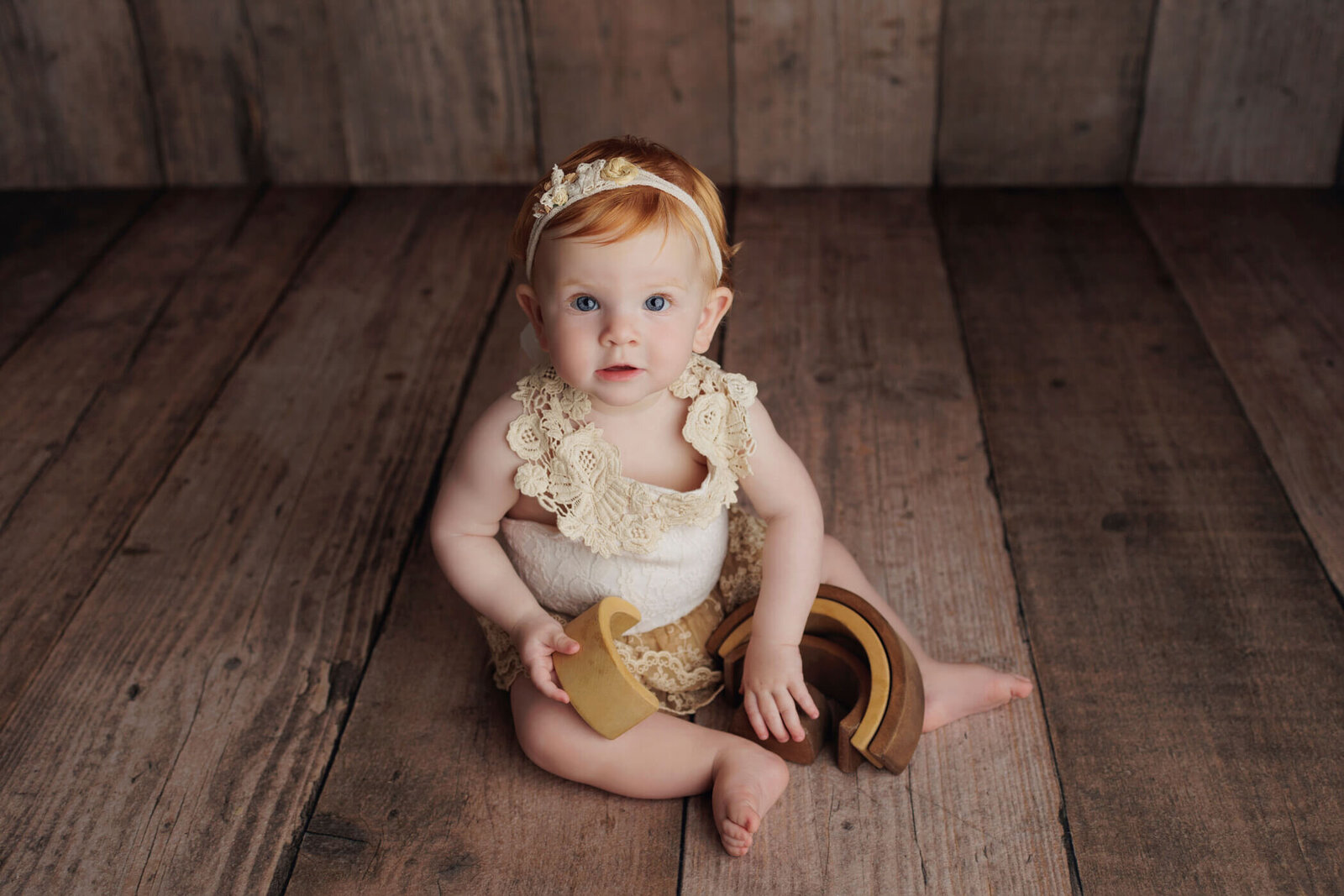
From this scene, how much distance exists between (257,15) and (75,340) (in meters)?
0.69

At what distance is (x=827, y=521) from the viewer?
4.28ft

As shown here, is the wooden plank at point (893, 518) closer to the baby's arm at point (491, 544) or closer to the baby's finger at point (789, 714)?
the baby's finger at point (789, 714)

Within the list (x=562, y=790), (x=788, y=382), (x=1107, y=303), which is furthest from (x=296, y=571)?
(x=1107, y=303)

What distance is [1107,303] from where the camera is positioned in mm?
1729

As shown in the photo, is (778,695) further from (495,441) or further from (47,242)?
(47,242)

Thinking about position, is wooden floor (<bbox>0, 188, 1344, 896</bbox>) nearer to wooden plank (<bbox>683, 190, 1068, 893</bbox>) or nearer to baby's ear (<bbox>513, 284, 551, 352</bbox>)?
wooden plank (<bbox>683, 190, 1068, 893</bbox>)

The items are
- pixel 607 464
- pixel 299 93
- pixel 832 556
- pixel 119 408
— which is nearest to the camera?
pixel 607 464

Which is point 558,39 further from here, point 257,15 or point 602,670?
point 602,670

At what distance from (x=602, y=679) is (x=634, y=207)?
37 cm

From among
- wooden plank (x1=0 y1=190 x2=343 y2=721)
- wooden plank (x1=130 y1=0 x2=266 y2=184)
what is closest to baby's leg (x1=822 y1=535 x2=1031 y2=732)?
wooden plank (x1=0 y1=190 x2=343 y2=721)

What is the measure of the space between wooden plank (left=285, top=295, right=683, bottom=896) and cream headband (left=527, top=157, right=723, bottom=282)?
460 millimetres

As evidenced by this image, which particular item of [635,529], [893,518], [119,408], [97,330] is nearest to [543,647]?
[635,529]

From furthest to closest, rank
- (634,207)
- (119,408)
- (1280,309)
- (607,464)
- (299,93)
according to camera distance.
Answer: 1. (299,93)
2. (1280,309)
3. (119,408)
4. (607,464)
5. (634,207)

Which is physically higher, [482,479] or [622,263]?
[622,263]
